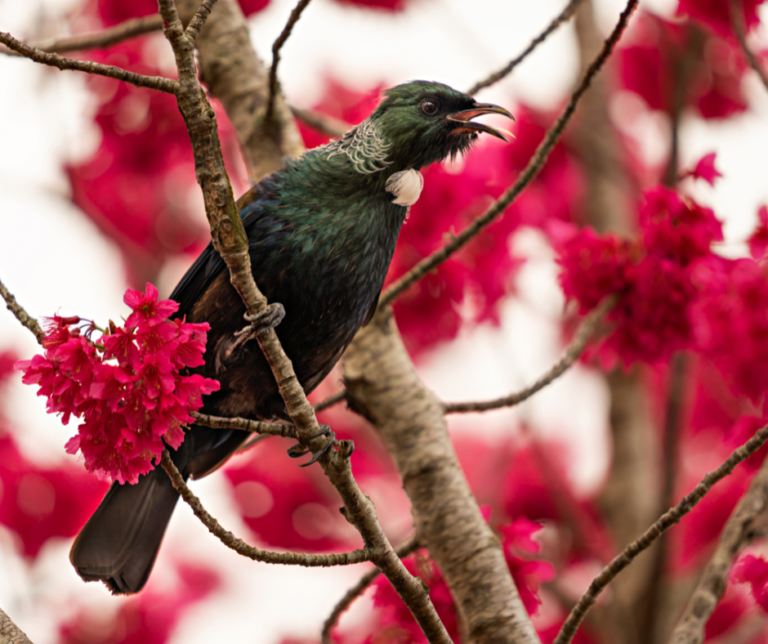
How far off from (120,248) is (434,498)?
3.25m

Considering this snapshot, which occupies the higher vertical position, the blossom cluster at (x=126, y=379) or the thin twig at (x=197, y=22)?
the thin twig at (x=197, y=22)

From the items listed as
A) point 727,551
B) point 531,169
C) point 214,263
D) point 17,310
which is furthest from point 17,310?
point 727,551

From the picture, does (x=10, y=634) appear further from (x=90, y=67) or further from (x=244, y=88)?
(x=244, y=88)

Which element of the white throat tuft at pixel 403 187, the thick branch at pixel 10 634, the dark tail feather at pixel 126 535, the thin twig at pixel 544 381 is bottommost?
the thick branch at pixel 10 634

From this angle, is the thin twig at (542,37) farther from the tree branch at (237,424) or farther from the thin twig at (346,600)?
the thin twig at (346,600)

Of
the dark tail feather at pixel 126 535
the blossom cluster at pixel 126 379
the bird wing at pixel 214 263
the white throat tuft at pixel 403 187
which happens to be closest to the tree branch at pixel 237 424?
the blossom cluster at pixel 126 379

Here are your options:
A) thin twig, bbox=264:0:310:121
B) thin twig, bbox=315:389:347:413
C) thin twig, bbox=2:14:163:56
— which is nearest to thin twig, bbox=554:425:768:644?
thin twig, bbox=315:389:347:413

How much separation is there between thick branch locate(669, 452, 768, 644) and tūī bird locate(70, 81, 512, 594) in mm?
1219

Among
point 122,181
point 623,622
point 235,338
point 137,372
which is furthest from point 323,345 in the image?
point 122,181

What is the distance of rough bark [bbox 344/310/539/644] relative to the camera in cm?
209

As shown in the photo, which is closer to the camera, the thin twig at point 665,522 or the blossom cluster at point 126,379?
the blossom cluster at point 126,379

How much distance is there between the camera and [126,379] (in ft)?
4.76

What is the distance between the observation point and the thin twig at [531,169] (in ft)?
6.61

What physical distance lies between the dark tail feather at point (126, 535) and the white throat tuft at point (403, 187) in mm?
1231
